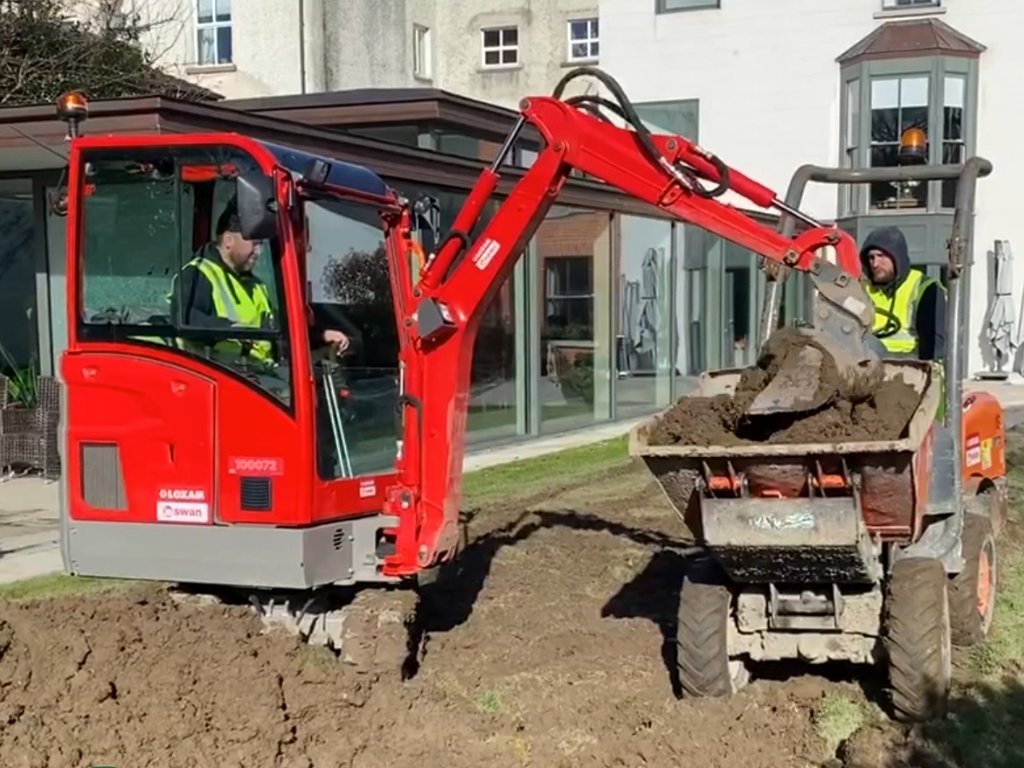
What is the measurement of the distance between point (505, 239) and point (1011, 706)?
308 centimetres

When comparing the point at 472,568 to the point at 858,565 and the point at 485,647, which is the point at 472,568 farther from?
the point at 858,565

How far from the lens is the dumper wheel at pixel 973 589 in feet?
22.1

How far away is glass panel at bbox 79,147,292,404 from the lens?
6.00 metres

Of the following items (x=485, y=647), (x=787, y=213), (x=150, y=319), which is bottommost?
(x=485, y=647)

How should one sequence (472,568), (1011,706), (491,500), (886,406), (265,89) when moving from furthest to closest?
(265,89) < (491,500) < (472,568) < (1011,706) < (886,406)

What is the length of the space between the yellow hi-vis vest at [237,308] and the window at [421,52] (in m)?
28.5

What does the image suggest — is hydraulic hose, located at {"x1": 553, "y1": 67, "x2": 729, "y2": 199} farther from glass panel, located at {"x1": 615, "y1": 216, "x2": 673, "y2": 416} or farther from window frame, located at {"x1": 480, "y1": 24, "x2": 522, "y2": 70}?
window frame, located at {"x1": 480, "y1": 24, "x2": 522, "y2": 70}

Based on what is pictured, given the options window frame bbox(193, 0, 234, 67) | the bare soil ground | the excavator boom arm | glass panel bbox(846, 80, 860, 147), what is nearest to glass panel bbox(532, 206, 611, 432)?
the bare soil ground

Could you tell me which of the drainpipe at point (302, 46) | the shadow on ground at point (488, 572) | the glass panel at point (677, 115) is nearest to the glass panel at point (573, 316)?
the shadow on ground at point (488, 572)

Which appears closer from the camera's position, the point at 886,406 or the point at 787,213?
the point at 886,406

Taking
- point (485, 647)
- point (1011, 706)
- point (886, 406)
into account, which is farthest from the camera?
point (485, 647)

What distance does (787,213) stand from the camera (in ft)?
20.8

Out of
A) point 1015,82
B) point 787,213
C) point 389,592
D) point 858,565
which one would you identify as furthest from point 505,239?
point 1015,82

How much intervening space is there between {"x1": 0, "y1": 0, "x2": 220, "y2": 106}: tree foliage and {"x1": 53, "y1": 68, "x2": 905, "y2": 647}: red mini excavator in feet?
35.1
